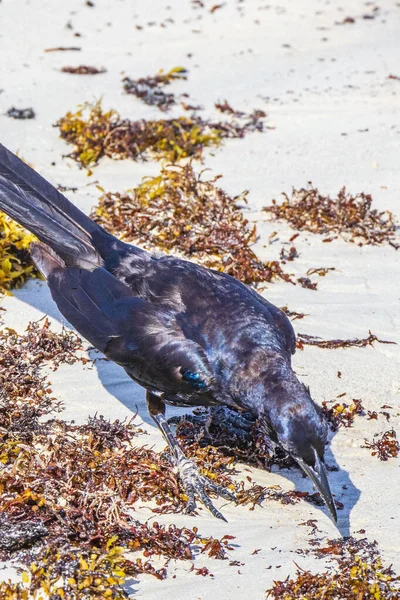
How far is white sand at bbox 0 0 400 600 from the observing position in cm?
431

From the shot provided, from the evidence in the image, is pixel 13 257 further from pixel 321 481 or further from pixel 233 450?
pixel 321 481

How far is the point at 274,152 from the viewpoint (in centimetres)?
912

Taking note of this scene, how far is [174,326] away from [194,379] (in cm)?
38

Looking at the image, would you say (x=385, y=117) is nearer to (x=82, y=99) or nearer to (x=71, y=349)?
(x=82, y=99)

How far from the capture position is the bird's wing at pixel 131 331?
455 cm

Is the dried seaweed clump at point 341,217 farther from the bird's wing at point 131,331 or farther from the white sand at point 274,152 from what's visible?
the bird's wing at point 131,331

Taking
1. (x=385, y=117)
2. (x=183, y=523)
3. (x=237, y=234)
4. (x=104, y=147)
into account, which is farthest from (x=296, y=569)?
(x=385, y=117)

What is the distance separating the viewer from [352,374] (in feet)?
18.5

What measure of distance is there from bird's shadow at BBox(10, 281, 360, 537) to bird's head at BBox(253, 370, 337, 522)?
310 millimetres

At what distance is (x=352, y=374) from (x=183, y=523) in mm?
1903

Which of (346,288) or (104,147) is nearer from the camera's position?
(346,288)

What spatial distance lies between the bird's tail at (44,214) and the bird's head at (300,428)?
1.70 m

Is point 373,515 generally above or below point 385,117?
below

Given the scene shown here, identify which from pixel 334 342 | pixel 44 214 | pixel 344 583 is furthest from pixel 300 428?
pixel 44 214
